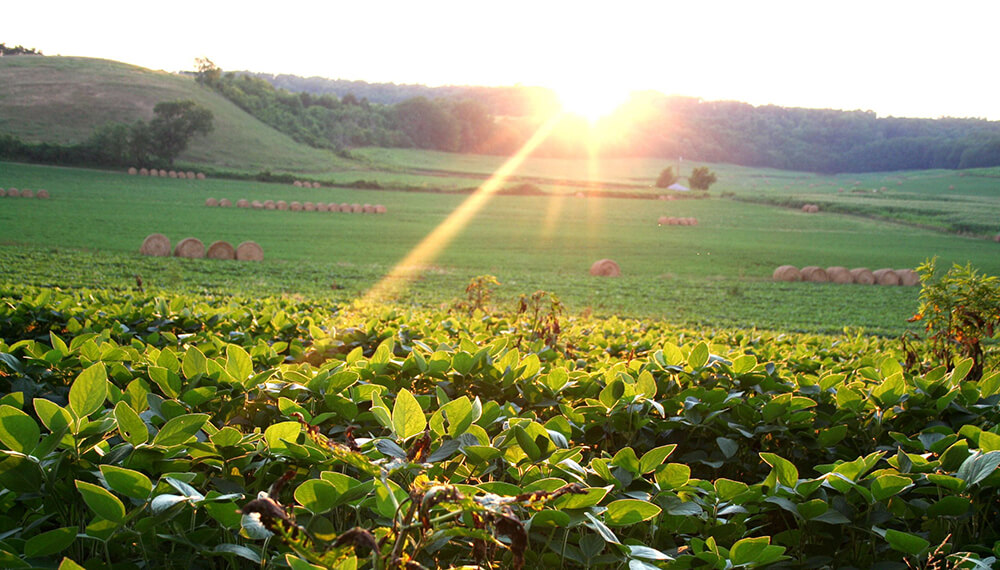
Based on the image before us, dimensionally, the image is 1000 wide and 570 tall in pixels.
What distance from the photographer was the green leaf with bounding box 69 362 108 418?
1122 mm

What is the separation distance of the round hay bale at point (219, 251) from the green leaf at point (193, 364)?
1725 cm

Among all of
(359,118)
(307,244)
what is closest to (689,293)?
(307,244)

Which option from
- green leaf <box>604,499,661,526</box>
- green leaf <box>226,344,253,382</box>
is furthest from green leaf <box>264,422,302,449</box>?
green leaf <box>604,499,661,526</box>

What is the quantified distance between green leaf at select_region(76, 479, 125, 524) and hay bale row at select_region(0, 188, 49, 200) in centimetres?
2553

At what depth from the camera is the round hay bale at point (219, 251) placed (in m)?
17.2

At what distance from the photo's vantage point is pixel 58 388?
1.86 metres

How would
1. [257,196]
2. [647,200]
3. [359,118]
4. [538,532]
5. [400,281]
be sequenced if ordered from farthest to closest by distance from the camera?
[359,118] → [647,200] → [257,196] → [400,281] → [538,532]

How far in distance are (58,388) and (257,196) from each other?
3321cm

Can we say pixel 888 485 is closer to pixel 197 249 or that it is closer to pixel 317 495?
pixel 317 495

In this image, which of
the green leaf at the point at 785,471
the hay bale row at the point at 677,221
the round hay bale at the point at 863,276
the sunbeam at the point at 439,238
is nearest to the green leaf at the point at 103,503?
the green leaf at the point at 785,471

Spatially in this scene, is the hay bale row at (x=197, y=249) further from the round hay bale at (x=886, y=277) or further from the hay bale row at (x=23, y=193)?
the round hay bale at (x=886, y=277)

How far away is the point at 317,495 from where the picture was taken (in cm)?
93

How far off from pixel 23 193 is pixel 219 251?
1009 centimetres

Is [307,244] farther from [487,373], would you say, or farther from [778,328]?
[487,373]
